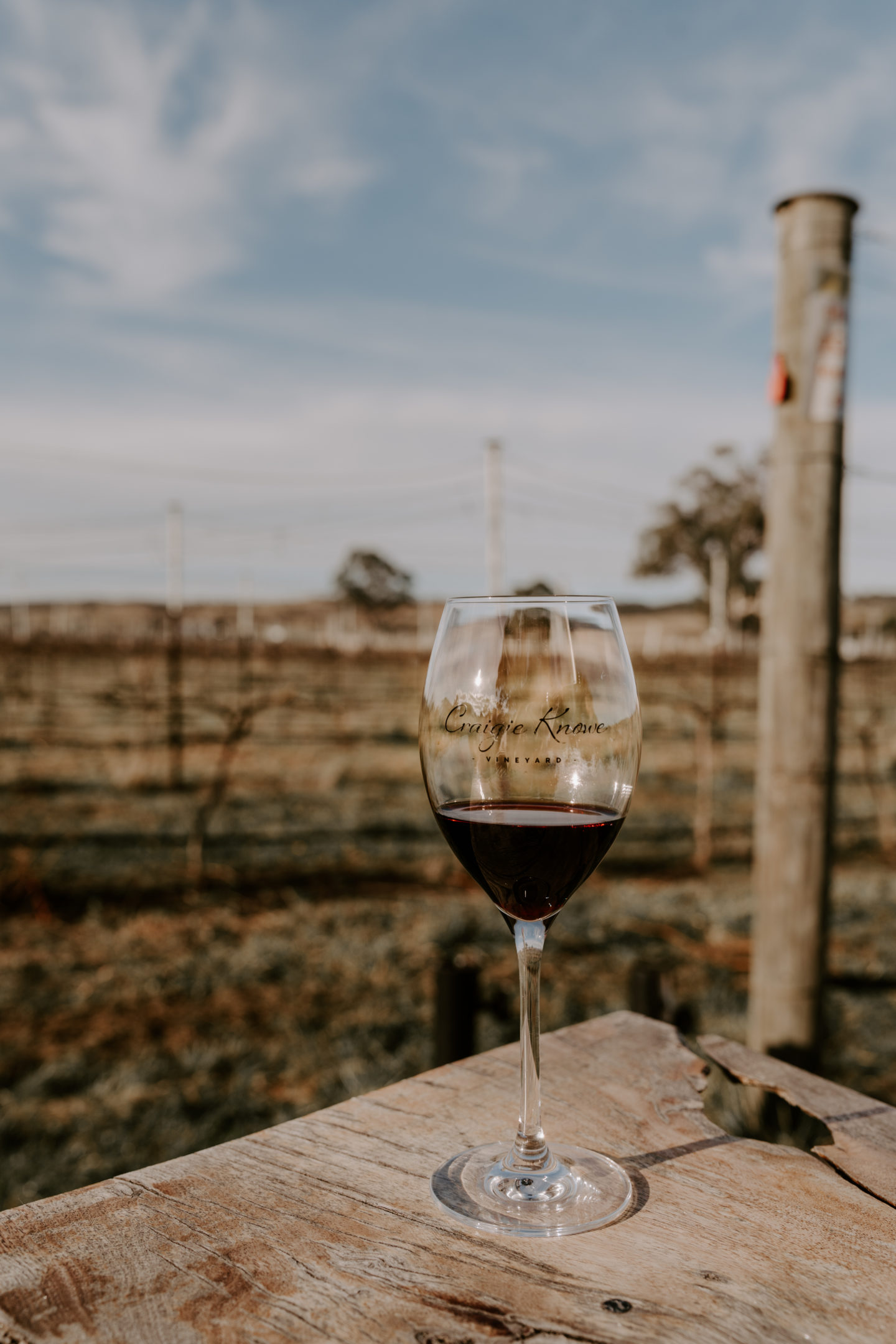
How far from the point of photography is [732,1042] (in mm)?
1206

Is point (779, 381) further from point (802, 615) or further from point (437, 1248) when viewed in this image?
point (437, 1248)

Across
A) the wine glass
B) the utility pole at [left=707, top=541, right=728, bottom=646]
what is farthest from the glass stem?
the utility pole at [left=707, top=541, right=728, bottom=646]

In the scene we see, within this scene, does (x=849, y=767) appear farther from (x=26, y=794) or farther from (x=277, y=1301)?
(x=277, y=1301)

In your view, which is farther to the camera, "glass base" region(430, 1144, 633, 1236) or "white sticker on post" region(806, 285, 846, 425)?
"white sticker on post" region(806, 285, 846, 425)

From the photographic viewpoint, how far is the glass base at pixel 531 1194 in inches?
30.5

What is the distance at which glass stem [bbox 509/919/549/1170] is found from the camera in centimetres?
81

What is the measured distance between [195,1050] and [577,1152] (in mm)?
3365

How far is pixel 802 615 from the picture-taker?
2648 millimetres

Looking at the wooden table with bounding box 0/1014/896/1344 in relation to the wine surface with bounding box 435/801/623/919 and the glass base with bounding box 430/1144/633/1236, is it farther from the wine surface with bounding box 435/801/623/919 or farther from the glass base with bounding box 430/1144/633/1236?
the wine surface with bounding box 435/801/623/919

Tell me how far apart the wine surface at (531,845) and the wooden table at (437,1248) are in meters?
0.26

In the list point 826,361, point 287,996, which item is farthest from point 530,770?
point 287,996

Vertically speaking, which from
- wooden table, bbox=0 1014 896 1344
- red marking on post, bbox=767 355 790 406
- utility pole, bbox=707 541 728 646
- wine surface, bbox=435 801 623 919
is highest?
red marking on post, bbox=767 355 790 406

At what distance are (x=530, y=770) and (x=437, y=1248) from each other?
0.37m

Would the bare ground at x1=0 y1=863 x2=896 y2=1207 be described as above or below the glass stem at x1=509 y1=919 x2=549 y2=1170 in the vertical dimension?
below
